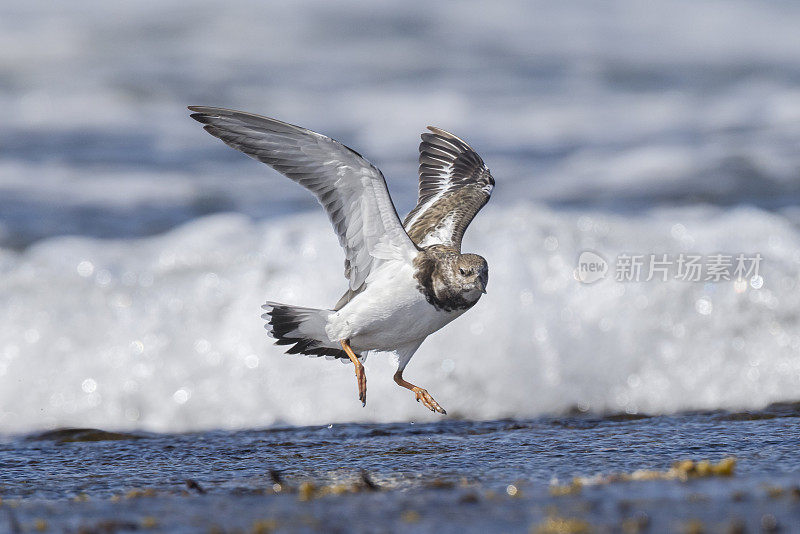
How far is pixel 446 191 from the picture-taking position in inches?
312

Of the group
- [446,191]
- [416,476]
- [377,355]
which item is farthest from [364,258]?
[377,355]

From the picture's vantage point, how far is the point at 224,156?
721 inches

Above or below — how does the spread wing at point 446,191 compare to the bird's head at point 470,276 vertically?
above

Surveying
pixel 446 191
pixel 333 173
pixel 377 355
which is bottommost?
pixel 377 355

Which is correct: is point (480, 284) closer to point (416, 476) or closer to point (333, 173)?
point (333, 173)

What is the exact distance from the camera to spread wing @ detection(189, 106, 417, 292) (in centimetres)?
600

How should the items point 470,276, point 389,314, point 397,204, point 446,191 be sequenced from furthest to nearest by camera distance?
1. point 397,204
2. point 446,191
3. point 389,314
4. point 470,276

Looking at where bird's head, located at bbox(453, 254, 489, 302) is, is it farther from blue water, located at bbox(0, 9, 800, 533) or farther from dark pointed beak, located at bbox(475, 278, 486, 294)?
blue water, located at bbox(0, 9, 800, 533)

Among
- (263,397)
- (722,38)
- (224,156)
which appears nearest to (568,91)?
(722,38)

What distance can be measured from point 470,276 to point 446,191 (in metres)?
1.86

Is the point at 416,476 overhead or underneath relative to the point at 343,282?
underneath

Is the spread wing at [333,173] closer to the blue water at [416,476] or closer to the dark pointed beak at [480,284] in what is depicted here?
the dark pointed beak at [480,284]

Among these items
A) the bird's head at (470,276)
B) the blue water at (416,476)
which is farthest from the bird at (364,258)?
the blue water at (416,476)

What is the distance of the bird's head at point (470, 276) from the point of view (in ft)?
20.3
